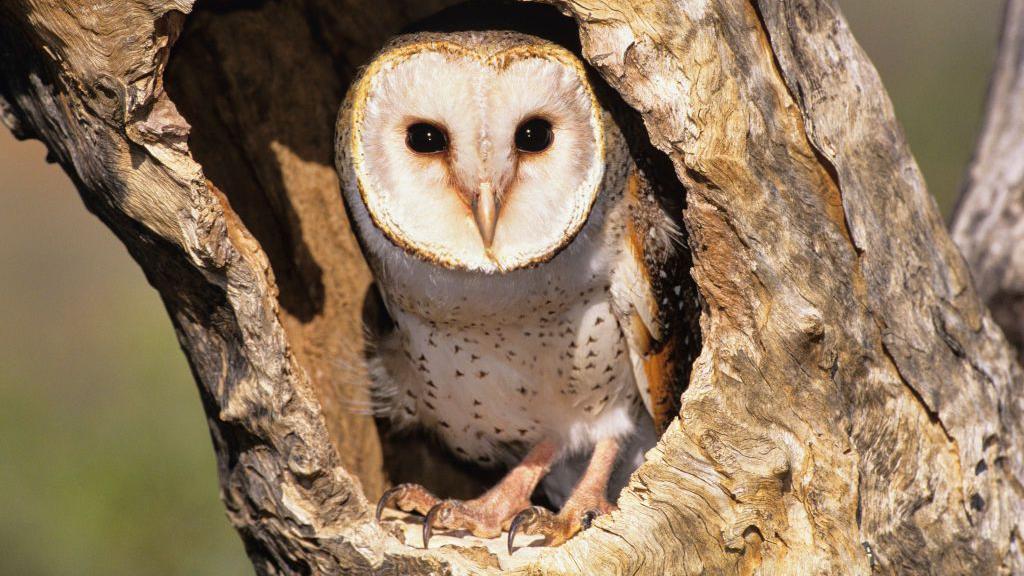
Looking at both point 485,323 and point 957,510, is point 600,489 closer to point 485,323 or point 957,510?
point 485,323

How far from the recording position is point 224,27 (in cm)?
281

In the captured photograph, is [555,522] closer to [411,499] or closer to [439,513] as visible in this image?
[439,513]

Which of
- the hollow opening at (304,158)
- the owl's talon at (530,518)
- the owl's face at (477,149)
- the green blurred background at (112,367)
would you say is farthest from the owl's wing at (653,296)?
A: the green blurred background at (112,367)

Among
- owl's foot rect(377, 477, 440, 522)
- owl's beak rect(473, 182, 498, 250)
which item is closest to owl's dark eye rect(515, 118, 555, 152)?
owl's beak rect(473, 182, 498, 250)

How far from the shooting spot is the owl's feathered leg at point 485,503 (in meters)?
2.49

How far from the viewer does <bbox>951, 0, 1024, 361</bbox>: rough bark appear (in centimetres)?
302

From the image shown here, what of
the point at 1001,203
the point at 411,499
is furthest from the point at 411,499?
the point at 1001,203

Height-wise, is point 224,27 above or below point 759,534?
above

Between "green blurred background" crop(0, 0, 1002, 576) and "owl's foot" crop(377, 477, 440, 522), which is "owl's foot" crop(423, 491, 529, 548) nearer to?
"owl's foot" crop(377, 477, 440, 522)

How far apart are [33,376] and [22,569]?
223 cm

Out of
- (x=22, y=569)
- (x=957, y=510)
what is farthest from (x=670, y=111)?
(x=22, y=569)

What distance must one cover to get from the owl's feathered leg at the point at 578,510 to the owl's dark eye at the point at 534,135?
0.87 m

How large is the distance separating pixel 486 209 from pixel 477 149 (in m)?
0.13

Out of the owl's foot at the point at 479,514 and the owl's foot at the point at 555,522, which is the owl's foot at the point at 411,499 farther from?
the owl's foot at the point at 555,522
